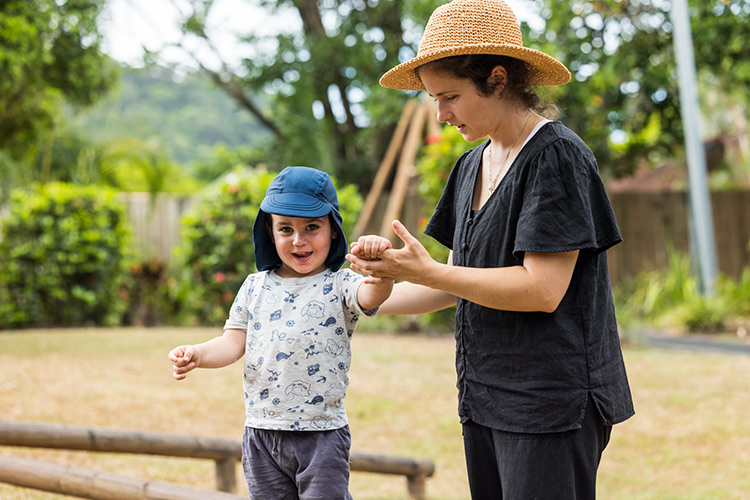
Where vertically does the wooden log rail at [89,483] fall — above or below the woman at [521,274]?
below

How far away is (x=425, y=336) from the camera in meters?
9.11

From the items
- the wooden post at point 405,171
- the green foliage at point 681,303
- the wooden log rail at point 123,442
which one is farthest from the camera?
the wooden post at point 405,171

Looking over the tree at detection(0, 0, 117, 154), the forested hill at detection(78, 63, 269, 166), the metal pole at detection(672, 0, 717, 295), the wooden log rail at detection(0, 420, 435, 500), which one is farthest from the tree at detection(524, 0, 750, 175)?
the forested hill at detection(78, 63, 269, 166)

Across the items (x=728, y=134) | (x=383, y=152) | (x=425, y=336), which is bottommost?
(x=425, y=336)

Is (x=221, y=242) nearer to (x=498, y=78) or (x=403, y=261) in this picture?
(x=498, y=78)

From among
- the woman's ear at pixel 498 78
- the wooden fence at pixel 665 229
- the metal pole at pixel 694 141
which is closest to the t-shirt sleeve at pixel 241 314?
the woman's ear at pixel 498 78

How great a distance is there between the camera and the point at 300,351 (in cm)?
220

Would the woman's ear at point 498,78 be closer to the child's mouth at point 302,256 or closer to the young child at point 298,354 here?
the young child at point 298,354

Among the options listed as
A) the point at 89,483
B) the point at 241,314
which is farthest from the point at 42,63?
the point at 241,314

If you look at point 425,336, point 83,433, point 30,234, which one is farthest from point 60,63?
point 83,433

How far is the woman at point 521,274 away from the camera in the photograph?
1.78m

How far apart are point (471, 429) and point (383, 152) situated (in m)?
13.1

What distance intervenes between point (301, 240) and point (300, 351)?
31cm

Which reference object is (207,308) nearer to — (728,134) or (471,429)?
(471,429)
